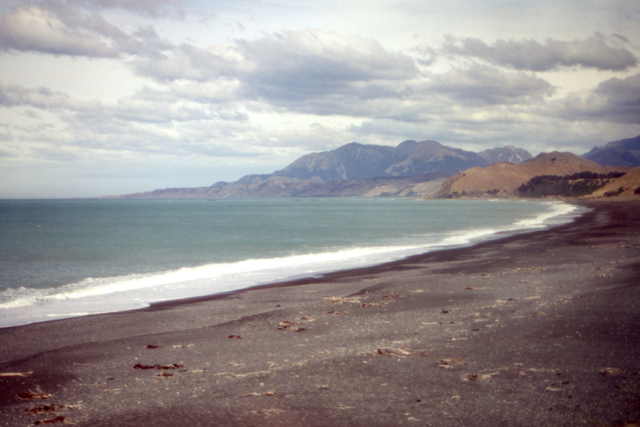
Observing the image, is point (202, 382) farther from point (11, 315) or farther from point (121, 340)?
point (11, 315)

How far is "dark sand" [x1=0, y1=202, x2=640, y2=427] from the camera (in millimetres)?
5559

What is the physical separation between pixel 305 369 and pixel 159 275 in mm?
17352

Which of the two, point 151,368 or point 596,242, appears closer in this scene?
point 151,368

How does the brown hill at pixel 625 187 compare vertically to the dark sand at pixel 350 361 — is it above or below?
above

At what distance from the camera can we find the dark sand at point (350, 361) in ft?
18.2

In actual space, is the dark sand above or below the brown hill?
below

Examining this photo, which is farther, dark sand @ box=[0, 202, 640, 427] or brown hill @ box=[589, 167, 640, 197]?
brown hill @ box=[589, 167, 640, 197]

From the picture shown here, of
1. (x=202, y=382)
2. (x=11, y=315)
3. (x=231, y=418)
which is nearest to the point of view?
(x=231, y=418)

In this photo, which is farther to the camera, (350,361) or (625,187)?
(625,187)

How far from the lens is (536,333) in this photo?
27.7 feet

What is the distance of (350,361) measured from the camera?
745 cm

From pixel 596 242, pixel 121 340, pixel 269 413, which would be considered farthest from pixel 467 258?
pixel 269 413

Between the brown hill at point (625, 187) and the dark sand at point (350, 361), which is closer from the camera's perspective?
the dark sand at point (350, 361)

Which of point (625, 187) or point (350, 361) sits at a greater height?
point (625, 187)
